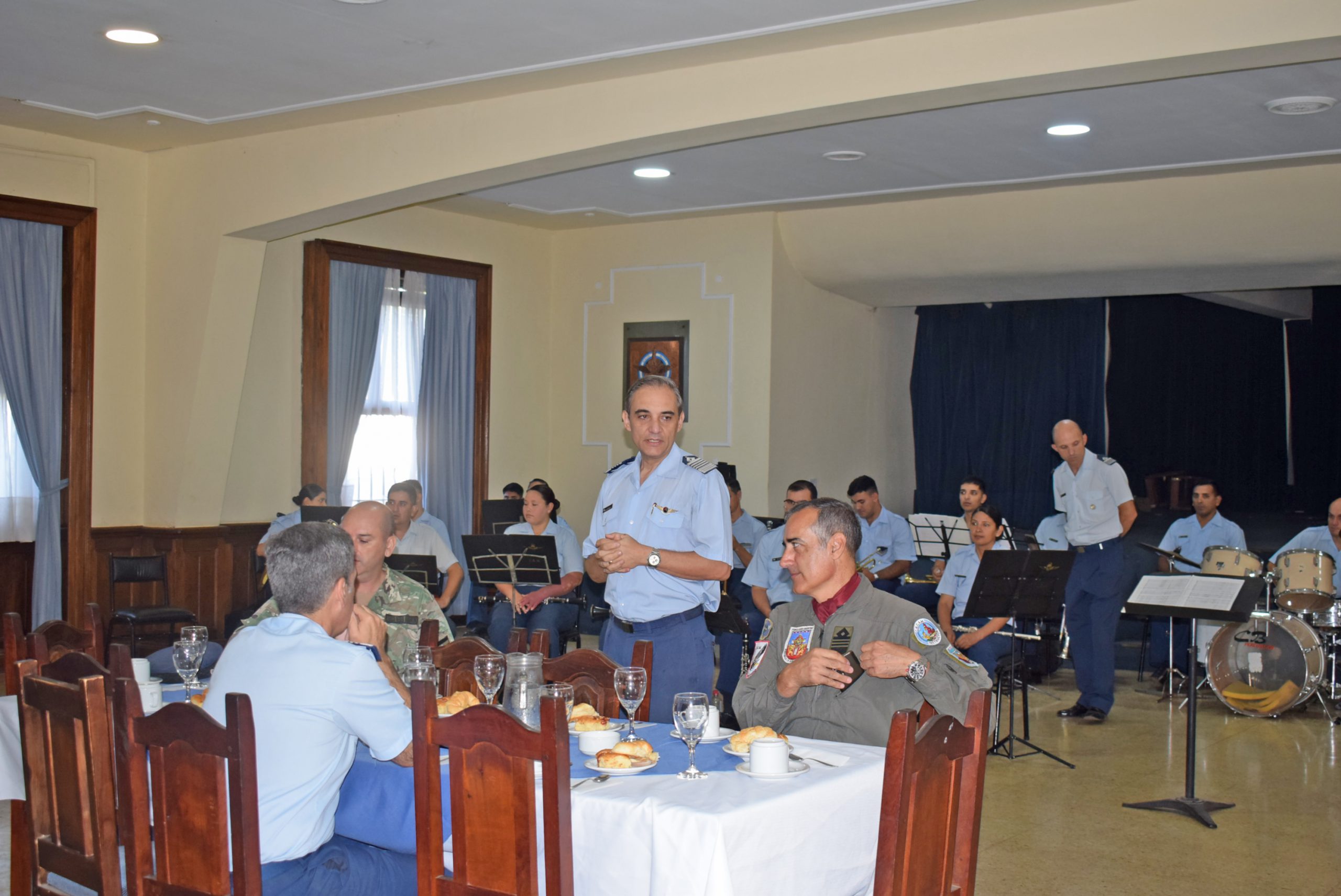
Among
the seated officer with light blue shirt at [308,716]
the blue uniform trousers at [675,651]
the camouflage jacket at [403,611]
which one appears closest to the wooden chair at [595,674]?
the blue uniform trousers at [675,651]

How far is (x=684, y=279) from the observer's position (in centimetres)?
988

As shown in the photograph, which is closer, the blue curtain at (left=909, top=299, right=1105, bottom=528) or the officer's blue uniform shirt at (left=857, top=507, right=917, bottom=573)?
the officer's blue uniform shirt at (left=857, top=507, right=917, bottom=573)

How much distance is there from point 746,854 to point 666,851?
0.15 m

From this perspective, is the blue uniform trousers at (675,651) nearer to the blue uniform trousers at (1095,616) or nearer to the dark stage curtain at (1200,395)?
the blue uniform trousers at (1095,616)

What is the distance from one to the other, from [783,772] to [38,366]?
674 centimetres

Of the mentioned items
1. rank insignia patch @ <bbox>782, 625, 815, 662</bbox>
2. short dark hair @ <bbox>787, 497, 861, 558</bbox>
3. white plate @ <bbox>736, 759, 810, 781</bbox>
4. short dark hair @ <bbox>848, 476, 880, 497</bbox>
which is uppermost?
short dark hair @ <bbox>787, 497, 861, 558</bbox>

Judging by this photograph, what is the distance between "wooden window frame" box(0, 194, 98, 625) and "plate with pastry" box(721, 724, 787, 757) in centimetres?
619

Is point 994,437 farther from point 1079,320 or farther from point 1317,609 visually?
point 1317,609

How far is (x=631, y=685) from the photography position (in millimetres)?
2939

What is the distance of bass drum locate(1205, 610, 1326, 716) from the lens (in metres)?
7.01

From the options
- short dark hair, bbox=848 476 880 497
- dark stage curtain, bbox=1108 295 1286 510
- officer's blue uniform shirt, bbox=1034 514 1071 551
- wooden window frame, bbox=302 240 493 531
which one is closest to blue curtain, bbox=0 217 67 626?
wooden window frame, bbox=302 240 493 531

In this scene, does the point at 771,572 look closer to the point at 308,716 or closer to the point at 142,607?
the point at 142,607

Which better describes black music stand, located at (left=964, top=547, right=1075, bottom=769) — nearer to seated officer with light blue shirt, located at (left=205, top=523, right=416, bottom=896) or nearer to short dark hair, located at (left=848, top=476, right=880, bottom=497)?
short dark hair, located at (left=848, top=476, right=880, bottom=497)

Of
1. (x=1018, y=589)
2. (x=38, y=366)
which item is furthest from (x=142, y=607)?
(x=1018, y=589)
